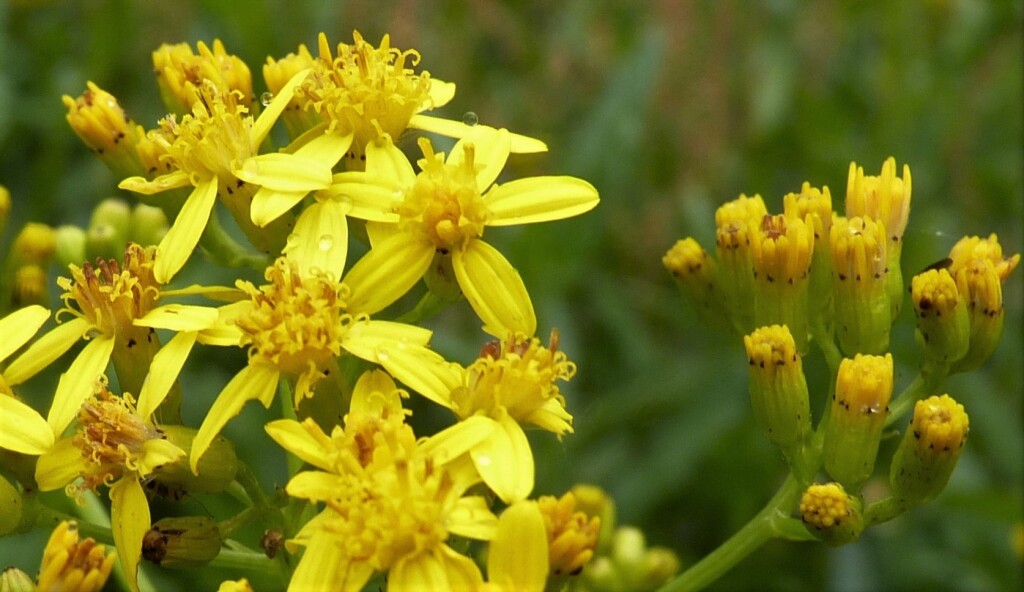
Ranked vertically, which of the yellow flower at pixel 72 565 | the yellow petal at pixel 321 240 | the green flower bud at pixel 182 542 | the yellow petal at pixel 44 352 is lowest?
the yellow flower at pixel 72 565

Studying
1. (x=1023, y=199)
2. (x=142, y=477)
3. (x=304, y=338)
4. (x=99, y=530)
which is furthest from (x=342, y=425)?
(x=1023, y=199)

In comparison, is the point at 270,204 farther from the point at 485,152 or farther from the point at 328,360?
the point at 485,152

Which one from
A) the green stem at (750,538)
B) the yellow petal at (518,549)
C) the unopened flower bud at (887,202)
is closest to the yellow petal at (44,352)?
the yellow petal at (518,549)

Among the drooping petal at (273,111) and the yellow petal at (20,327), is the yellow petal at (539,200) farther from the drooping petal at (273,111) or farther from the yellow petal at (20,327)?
the yellow petal at (20,327)

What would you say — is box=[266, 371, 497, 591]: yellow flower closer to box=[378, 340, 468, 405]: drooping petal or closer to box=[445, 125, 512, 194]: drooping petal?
box=[378, 340, 468, 405]: drooping petal

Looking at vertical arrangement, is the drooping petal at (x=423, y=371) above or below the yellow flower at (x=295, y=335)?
below

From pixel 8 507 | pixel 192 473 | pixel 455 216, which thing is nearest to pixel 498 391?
pixel 455 216

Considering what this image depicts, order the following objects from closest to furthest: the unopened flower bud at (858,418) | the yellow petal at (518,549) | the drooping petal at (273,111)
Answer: the yellow petal at (518,549) < the unopened flower bud at (858,418) < the drooping petal at (273,111)

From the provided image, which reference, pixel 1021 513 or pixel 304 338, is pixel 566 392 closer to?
pixel 1021 513
